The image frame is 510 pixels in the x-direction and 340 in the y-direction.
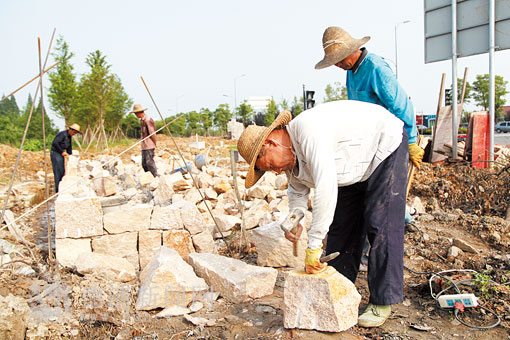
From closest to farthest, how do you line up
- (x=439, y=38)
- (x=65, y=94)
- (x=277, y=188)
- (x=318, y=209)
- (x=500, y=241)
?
(x=318, y=209) → (x=500, y=241) → (x=277, y=188) → (x=439, y=38) → (x=65, y=94)

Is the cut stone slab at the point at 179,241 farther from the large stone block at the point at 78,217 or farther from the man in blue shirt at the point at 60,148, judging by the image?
the man in blue shirt at the point at 60,148

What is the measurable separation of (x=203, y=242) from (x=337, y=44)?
2.34 meters

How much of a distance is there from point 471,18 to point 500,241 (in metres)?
5.72

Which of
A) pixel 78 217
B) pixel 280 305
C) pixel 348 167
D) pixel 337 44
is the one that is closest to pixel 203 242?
pixel 78 217

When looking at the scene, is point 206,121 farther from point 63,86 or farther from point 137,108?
point 137,108

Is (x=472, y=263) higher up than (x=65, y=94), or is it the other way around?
(x=65, y=94)

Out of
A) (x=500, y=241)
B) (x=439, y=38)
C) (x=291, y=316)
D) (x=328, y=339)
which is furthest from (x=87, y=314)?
(x=439, y=38)

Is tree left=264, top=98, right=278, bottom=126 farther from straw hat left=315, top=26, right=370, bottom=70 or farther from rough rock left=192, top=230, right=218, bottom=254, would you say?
straw hat left=315, top=26, right=370, bottom=70

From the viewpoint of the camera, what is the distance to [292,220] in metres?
2.38

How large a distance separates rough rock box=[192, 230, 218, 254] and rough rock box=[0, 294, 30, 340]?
1.76 meters

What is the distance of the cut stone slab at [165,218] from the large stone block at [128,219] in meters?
0.06

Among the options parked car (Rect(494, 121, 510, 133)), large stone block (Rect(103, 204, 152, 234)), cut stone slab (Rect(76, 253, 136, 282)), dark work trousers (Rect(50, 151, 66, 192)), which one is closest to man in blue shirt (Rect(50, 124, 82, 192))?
dark work trousers (Rect(50, 151, 66, 192))

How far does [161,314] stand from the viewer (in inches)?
110

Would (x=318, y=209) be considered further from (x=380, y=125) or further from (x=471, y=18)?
(x=471, y=18)
